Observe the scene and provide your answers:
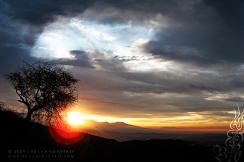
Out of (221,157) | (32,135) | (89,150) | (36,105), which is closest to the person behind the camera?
(221,157)

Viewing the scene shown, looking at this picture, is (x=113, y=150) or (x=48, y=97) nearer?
(x=113, y=150)

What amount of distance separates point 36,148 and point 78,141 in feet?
22.5

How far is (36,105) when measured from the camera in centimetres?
3666

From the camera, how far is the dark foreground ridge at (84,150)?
89.0 feet

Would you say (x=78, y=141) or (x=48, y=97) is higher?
(x=48, y=97)

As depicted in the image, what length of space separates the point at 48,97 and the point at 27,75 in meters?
5.15

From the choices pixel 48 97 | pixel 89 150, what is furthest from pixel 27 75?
pixel 89 150

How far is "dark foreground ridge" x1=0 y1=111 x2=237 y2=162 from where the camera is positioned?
1068 inches

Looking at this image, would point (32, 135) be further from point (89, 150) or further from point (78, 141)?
point (89, 150)

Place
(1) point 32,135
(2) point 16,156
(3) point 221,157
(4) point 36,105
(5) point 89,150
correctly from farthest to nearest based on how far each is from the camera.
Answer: (4) point 36,105 → (1) point 32,135 → (5) point 89,150 → (3) point 221,157 → (2) point 16,156

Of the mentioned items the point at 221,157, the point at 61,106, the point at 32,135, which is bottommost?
the point at 221,157

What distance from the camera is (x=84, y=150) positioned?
30234mm

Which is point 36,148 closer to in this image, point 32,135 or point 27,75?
point 32,135

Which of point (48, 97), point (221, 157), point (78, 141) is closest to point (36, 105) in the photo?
point (48, 97)
